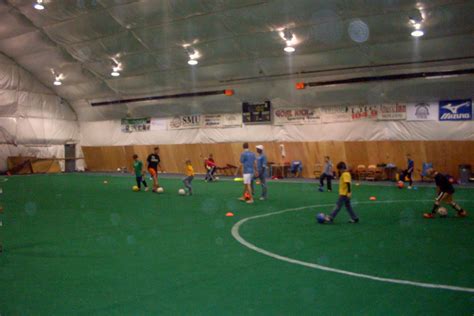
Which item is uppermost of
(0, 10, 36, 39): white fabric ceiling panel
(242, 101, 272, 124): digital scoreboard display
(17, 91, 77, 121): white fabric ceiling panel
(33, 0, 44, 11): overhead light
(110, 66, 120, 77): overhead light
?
(0, 10, 36, 39): white fabric ceiling panel

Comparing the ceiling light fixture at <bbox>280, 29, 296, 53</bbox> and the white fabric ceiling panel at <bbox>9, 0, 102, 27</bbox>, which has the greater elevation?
the white fabric ceiling panel at <bbox>9, 0, 102, 27</bbox>

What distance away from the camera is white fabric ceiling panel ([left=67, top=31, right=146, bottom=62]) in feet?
105

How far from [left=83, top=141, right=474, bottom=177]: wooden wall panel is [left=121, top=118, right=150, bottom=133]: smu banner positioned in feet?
5.72

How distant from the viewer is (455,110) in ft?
96.6

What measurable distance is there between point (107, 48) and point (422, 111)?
22334mm

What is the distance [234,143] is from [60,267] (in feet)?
101

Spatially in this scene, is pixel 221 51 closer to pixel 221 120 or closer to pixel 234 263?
pixel 221 120

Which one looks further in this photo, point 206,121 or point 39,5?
point 206,121

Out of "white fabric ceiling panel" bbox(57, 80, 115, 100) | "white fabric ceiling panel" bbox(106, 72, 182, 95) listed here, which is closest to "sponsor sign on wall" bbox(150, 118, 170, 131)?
"white fabric ceiling panel" bbox(106, 72, 182, 95)

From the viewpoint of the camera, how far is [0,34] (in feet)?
122

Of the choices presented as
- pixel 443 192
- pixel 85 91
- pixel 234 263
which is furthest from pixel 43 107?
pixel 234 263

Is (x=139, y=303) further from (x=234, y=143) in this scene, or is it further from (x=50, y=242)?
(x=234, y=143)

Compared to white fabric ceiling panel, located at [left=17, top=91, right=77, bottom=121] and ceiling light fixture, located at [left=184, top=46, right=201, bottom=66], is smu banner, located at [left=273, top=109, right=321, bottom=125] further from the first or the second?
white fabric ceiling panel, located at [left=17, top=91, right=77, bottom=121]

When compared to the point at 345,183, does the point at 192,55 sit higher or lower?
higher
